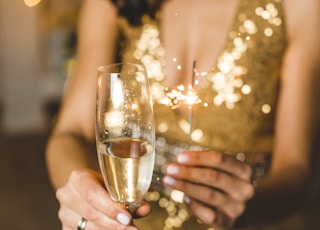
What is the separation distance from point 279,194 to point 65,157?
52 centimetres

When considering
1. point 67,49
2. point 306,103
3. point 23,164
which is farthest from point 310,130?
point 67,49

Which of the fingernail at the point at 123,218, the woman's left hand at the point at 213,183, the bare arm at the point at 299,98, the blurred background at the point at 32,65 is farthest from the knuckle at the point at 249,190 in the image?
the blurred background at the point at 32,65

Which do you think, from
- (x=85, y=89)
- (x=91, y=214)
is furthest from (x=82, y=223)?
(x=85, y=89)

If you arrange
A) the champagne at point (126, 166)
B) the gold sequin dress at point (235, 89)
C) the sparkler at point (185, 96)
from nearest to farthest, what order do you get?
the champagne at point (126, 166), the sparkler at point (185, 96), the gold sequin dress at point (235, 89)

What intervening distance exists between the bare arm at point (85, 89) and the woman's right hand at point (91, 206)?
0.30m

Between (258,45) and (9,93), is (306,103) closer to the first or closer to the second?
(258,45)

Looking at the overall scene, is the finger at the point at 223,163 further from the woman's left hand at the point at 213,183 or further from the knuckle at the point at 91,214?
the knuckle at the point at 91,214

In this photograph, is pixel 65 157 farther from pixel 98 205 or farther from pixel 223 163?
pixel 223 163

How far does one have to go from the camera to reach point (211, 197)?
0.94 meters

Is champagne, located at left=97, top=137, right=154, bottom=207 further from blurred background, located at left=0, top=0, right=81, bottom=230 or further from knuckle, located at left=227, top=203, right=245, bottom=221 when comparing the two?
blurred background, located at left=0, top=0, right=81, bottom=230

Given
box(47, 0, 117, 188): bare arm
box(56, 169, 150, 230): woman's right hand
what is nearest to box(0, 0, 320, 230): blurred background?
box(47, 0, 117, 188): bare arm

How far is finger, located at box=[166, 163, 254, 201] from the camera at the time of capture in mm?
920

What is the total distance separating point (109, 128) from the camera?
2.91ft

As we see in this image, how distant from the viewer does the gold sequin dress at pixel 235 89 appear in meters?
1.41
